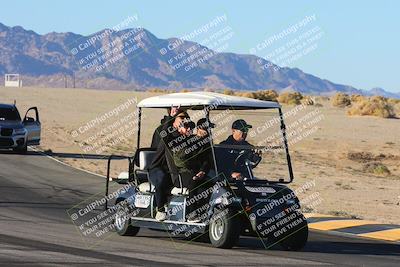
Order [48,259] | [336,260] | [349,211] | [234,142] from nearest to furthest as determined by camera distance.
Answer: [48,259] → [336,260] → [234,142] → [349,211]

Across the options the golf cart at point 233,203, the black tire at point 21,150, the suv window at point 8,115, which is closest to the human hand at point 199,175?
the golf cart at point 233,203

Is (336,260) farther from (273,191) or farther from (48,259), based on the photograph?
(48,259)

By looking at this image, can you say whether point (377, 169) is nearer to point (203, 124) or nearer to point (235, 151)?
point (235, 151)

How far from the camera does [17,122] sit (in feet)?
110

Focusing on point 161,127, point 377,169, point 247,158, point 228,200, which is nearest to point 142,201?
point 161,127

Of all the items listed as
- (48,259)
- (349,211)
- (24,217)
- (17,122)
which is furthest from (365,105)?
(48,259)

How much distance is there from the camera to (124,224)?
15.5 meters

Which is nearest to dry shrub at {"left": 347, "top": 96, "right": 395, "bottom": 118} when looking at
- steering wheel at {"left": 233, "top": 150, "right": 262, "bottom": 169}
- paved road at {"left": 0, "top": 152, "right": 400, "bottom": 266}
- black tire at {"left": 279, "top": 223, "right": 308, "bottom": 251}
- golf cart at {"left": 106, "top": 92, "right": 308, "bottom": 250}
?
paved road at {"left": 0, "top": 152, "right": 400, "bottom": 266}

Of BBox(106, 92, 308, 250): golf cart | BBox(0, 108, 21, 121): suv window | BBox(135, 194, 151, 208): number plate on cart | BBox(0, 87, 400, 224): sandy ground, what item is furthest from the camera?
BBox(0, 108, 21, 121): suv window

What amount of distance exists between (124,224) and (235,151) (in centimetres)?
242

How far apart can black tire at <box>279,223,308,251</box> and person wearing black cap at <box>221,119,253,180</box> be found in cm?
110

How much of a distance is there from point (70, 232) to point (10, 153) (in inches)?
723

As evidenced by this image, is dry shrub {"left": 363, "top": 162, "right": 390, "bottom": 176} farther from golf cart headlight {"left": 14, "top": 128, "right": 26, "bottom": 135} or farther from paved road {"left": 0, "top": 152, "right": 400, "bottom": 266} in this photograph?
paved road {"left": 0, "top": 152, "right": 400, "bottom": 266}

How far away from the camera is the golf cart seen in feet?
44.9
